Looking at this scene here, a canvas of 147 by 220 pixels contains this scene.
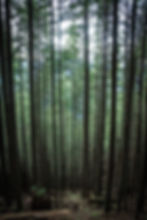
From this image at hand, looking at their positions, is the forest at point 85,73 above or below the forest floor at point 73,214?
above

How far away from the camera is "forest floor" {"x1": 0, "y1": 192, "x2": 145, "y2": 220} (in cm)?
228

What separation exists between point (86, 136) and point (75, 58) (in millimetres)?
2463

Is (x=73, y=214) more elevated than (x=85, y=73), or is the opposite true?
(x=85, y=73)

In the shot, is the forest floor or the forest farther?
the forest

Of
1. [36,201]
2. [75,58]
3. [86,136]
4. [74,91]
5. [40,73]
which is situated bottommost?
[36,201]

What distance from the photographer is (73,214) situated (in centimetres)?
329

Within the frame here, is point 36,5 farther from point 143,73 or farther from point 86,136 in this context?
point 86,136

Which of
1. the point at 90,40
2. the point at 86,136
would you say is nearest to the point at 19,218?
the point at 86,136

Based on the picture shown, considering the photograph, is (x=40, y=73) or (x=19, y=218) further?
(x=40, y=73)

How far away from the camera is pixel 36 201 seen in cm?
293

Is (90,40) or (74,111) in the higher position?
(90,40)

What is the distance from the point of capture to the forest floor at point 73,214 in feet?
7.48

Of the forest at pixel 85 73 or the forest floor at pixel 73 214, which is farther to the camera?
the forest at pixel 85 73

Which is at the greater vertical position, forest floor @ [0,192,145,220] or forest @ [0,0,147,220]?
forest @ [0,0,147,220]
